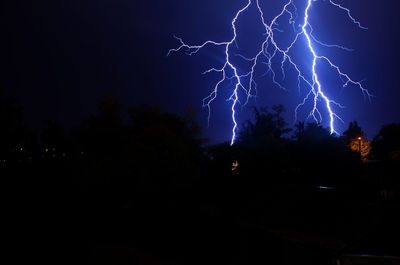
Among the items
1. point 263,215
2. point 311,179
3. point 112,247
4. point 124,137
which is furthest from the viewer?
point 311,179

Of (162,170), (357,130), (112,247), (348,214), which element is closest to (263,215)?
(348,214)

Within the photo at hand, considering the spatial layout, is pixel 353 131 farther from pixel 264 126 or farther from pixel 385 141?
pixel 264 126

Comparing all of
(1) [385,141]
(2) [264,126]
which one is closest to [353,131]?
(1) [385,141]

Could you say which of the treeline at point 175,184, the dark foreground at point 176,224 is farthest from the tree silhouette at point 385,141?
the dark foreground at point 176,224

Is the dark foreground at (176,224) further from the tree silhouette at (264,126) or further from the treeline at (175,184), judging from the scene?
the tree silhouette at (264,126)

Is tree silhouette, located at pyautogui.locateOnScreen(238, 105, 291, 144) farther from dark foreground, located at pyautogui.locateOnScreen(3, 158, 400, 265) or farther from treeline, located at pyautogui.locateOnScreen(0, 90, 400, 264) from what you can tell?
dark foreground, located at pyautogui.locateOnScreen(3, 158, 400, 265)

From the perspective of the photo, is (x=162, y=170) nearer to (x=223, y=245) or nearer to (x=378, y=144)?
(x=223, y=245)

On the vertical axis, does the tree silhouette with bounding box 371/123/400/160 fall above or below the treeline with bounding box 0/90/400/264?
above

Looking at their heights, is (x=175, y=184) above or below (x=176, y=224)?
above

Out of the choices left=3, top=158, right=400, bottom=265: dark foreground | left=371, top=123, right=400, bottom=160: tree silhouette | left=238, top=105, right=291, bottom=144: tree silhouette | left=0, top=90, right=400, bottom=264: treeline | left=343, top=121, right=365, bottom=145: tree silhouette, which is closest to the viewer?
left=3, top=158, right=400, bottom=265: dark foreground

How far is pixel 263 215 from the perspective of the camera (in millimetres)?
8258

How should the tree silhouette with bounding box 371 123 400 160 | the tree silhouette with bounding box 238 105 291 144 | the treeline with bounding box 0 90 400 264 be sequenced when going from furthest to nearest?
the tree silhouette with bounding box 371 123 400 160 < the tree silhouette with bounding box 238 105 291 144 < the treeline with bounding box 0 90 400 264

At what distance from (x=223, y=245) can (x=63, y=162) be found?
484 centimetres

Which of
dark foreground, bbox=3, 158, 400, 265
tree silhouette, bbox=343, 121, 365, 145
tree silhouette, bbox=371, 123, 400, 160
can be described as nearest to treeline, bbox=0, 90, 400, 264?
dark foreground, bbox=3, 158, 400, 265
